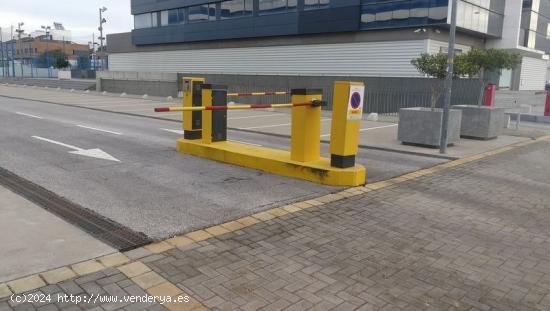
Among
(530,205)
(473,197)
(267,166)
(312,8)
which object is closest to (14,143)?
(267,166)

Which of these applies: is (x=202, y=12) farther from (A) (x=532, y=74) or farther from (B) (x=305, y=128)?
(B) (x=305, y=128)

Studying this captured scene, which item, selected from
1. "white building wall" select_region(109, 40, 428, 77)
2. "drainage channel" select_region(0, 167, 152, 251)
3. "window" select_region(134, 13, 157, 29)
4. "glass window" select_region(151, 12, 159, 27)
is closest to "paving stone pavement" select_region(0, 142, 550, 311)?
"drainage channel" select_region(0, 167, 152, 251)

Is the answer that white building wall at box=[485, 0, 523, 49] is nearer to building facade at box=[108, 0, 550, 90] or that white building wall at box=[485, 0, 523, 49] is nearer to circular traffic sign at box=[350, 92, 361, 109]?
building facade at box=[108, 0, 550, 90]

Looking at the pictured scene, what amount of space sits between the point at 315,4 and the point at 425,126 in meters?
23.6

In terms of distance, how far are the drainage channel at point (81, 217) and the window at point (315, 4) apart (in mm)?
28222

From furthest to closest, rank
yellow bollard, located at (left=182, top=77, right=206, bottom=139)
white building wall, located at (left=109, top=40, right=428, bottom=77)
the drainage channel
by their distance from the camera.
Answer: white building wall, located at (left=109, top=40, right=428, bottom=77) < yellow bollard, located at (left=182, top=77, right=206, bottom=139) < the drainage channel

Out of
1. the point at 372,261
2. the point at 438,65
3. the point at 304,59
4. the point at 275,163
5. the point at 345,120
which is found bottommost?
the point at 372,261

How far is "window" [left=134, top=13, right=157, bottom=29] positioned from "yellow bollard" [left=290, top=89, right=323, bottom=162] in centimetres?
4367

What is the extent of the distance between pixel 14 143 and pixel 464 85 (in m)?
18.1

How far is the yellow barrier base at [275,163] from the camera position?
722 centimetres

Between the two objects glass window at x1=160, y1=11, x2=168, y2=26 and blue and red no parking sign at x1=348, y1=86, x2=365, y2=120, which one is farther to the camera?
glass window at x1=160, y1=11, x2=168, y2=26

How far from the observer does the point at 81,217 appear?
529cm

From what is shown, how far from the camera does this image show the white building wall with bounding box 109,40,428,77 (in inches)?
1129

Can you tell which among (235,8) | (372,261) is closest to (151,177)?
(372,261)
